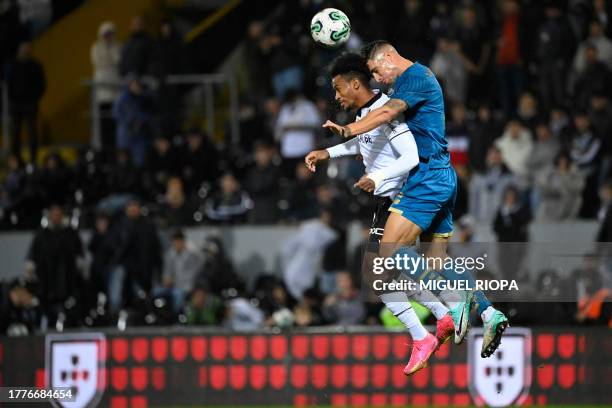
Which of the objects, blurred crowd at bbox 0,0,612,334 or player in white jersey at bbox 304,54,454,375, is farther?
blurred crowd at bbox 0,0,612,334

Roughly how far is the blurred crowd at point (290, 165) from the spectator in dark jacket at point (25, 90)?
2.52 ft

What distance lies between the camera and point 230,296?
1855 cm

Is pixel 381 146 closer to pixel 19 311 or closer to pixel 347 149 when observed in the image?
pixel 347 149

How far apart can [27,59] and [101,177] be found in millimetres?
2467

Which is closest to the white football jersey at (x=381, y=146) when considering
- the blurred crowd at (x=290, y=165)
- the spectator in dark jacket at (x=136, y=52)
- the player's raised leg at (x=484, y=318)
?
the player's raised leg at (x=484, y=318)

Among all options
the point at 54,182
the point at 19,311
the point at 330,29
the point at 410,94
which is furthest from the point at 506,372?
the point at 54,182

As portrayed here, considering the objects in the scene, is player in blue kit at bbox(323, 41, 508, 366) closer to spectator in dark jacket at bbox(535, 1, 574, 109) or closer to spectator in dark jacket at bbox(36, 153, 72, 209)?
spectator in dark jacket at bbox(535, 1, 574, 109)

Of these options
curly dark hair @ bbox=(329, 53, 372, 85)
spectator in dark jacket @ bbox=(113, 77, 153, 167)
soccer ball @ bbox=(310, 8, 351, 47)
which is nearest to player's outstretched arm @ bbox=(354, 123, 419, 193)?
curly dark hair @ bbox=(329, 53, 372, 85)

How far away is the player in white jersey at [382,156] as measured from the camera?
11.2 meters

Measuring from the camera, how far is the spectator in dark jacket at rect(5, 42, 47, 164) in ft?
72.8

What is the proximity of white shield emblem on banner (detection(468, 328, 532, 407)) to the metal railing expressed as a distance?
8.46 metres

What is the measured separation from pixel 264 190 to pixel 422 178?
922cm

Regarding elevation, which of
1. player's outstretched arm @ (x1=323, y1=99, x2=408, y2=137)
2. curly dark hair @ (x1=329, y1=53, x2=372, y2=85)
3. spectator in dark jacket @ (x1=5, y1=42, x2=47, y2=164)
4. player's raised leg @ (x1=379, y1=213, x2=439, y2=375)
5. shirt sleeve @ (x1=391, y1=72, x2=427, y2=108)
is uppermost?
spectator in dark jacket @ (x1=5, y1=42, x2=47, y2=164)
